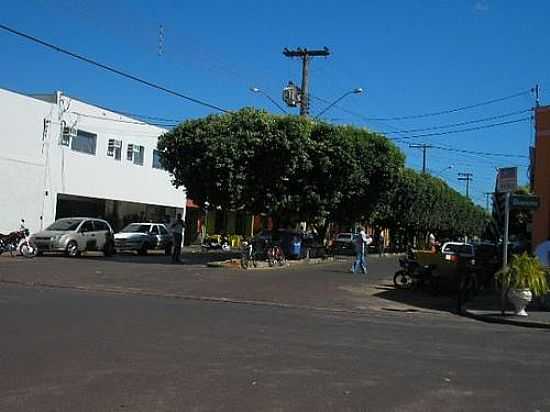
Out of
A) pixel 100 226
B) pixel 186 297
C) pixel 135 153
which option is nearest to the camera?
pixel 186 297

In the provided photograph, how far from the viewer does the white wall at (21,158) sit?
33.2 meters

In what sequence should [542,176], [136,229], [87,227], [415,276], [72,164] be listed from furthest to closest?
[136,229] → [72,164] → [87,227] → [415,276] → [542,176]

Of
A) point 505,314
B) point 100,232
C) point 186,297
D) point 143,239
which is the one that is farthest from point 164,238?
point 505,314

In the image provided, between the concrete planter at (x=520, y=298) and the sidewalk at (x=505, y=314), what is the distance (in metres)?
0.18

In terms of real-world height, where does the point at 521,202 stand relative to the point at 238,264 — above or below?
above

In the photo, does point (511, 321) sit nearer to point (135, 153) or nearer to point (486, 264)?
point (486, 264)

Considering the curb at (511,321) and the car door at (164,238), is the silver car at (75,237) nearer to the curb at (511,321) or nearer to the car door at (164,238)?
the car door at (164,238)

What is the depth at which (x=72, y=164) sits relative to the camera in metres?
37.8

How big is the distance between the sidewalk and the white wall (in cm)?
2144

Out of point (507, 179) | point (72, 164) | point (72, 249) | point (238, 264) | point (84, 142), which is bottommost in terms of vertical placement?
point (238, 264)

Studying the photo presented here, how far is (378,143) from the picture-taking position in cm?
3750

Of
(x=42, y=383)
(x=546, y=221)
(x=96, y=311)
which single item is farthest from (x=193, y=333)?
(x=546, y=221)

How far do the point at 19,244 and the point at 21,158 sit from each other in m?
6.34

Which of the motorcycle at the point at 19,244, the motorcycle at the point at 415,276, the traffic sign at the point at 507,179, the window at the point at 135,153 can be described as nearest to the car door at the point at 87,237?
the motorcycle at the point at 19,244
